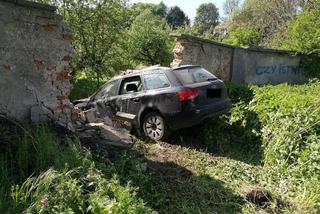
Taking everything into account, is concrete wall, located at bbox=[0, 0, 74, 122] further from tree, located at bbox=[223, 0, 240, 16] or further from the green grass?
tree, located at bbox=[223, 0, 240, 16]

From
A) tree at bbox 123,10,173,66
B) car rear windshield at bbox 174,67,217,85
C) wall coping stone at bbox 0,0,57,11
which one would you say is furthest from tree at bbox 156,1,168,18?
wall coping stone at bbox 0,0,57,11

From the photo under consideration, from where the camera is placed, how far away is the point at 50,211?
418cm

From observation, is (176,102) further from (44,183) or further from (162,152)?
(44,183)

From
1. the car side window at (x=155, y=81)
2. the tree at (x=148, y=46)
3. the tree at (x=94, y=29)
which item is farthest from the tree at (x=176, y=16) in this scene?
the car side window at (x=155, y=81)

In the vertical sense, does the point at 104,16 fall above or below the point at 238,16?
below

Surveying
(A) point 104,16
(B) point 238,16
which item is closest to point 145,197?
(A) point 104,16

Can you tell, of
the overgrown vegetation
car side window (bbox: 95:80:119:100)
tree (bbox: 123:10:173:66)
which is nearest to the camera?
the overgrown vegetation

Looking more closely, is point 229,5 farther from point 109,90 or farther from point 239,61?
point 109,90

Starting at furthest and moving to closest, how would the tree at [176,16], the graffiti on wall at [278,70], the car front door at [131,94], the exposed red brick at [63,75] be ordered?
the tree at [176,16] < the graffiti on wall at [278,70] < the car front door at [131,94] < the exposed red brick at [63,75]

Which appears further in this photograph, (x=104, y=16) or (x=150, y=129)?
(x=104, y=16)

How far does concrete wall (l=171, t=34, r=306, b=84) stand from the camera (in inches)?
456

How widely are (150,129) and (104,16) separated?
841cm

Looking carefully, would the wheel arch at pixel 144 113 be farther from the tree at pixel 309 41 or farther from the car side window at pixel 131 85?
the tree at pixel 309 41

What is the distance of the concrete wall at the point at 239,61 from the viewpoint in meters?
11.6
